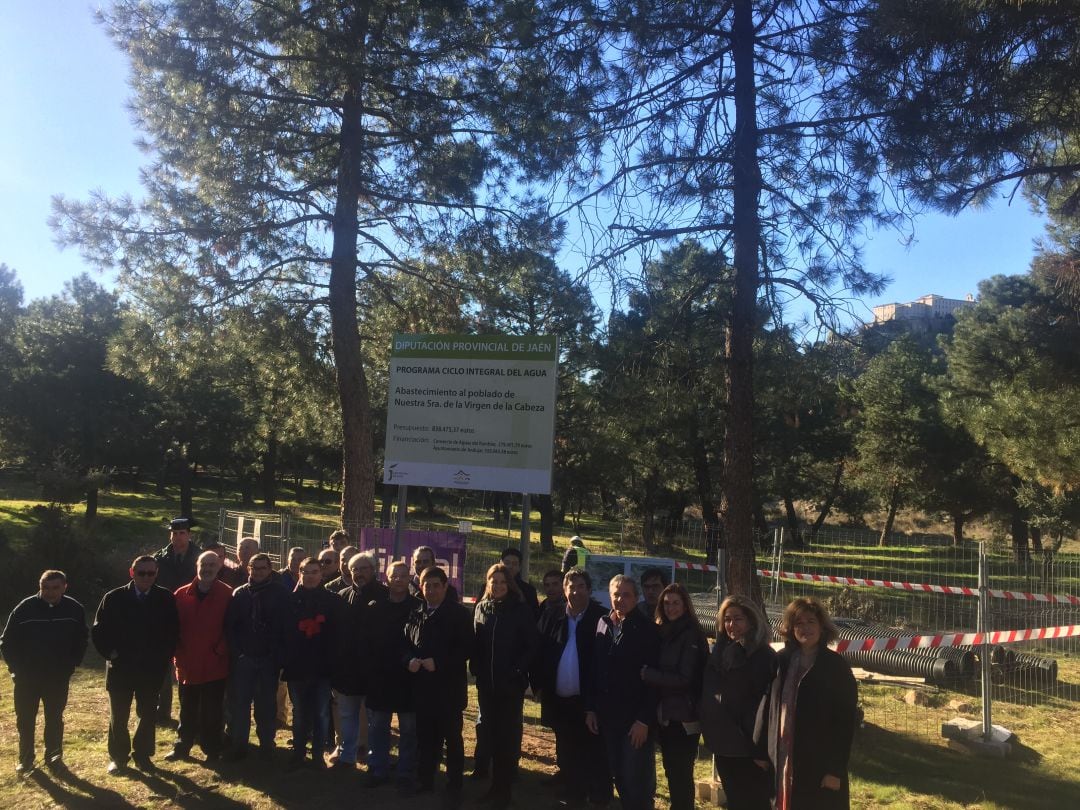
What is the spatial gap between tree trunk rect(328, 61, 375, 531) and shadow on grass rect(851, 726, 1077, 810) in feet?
24.0

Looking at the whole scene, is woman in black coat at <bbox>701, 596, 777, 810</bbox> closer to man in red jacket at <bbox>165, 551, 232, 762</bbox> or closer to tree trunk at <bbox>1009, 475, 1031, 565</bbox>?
man in red jacket at <bbox>165, 551, 232, 762</bbox>

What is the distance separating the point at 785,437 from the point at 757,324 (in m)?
20.5

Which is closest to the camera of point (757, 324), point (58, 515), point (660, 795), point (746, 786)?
point (746, 786)

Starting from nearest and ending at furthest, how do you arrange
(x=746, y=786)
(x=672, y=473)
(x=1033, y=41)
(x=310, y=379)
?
(x=746, y=786) < (x=1033, y=41) < (x=310, y=379) < (x=672, y=473)

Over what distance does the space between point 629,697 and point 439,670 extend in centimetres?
130

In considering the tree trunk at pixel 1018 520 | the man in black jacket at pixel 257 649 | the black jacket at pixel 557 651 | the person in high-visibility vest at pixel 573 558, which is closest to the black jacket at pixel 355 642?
the man in black jacket at pixel 257 649

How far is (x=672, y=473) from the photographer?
2509 cm

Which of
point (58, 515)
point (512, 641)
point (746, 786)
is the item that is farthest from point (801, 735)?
point (58, 515)

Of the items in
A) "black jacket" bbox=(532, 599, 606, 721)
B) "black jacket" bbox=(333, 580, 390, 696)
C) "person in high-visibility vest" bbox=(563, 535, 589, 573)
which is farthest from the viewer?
"person in high-visibility vest" bbox=(563, 535, 589, 573)

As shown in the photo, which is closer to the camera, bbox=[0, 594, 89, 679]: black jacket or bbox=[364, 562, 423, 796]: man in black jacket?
bbox=[364, 562, 423, 796]: man in black jacket

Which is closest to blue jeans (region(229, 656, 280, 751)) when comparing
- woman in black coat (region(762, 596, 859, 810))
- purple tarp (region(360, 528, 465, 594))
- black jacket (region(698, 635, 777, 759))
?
purple tarp (region(360, 528, 465, 594))

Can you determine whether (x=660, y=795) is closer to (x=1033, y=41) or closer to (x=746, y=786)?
(x=746, y=786)

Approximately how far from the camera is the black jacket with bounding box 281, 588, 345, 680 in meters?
5.52

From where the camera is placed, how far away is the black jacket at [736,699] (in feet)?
12.9
